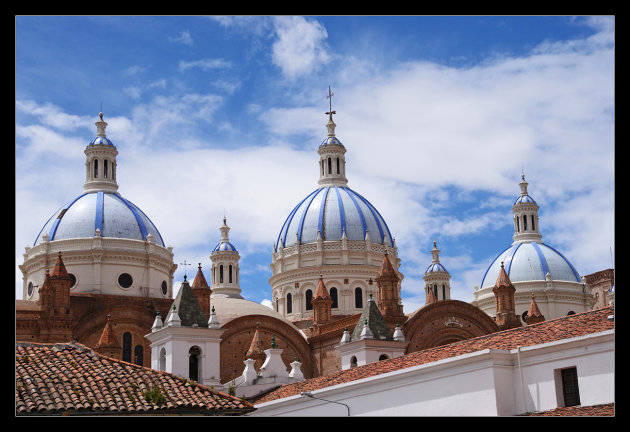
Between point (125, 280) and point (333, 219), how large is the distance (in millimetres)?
14793

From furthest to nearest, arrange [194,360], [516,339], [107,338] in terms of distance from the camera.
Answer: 1. [107,338]
2. [194,360]
3. [516,339]

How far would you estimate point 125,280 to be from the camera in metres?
51.7

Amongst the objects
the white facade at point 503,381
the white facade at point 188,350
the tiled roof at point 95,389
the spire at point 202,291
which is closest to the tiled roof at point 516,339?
the white facade at point 503,381

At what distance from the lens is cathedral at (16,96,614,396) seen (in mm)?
43062

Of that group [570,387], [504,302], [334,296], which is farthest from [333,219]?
[570,387]

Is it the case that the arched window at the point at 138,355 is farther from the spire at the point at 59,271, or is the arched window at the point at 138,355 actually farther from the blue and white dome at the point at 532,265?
the blue and white dome at the point at 532,265

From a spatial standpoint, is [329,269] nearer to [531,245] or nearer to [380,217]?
[380,217]

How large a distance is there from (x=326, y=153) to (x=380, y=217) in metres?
6.20

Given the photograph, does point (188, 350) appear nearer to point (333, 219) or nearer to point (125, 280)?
point (125, 280)

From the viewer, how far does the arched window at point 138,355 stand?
154 feet

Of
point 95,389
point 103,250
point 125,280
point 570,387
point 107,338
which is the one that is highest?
point 103,250

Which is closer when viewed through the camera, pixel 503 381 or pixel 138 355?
pixel 503 381

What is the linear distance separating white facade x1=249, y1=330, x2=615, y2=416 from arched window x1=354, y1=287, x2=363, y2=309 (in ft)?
111
